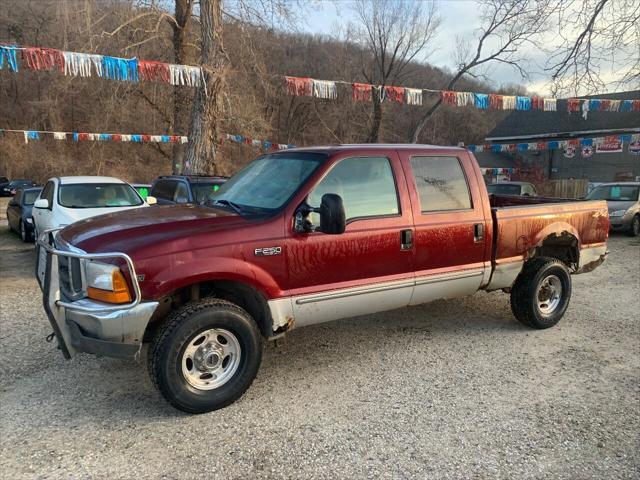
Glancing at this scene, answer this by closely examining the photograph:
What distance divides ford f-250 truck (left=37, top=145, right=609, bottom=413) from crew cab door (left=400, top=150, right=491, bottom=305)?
0.05 ft

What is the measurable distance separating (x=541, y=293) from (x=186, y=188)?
21.4ft

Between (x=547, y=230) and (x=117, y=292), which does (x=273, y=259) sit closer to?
(x=117, y=292)

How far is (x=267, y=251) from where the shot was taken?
12.2ft

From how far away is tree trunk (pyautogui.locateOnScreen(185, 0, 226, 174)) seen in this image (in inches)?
496

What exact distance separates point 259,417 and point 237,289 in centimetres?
99

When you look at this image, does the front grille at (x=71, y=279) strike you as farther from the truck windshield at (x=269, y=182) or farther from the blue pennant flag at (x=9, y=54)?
the blue pennant flag at (x=9, y=54)

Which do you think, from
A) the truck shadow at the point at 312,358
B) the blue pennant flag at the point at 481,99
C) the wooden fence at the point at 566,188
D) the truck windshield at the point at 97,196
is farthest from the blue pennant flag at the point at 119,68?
the wooden fence at the point at 566,188

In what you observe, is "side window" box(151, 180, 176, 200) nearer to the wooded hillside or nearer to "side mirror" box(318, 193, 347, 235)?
the wooded hillside

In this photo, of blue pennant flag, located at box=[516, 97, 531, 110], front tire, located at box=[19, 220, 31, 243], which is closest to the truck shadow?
front tire, located at box=[19, 220, 31, 243]

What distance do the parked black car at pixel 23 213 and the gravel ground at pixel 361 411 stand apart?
7661 millimetres

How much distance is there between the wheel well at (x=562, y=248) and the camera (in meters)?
5.68

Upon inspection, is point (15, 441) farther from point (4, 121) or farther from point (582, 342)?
point (4, 121)

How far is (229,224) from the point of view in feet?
12.1

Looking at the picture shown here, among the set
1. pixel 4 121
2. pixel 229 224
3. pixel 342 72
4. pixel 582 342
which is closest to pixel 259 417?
pixel 229 224
